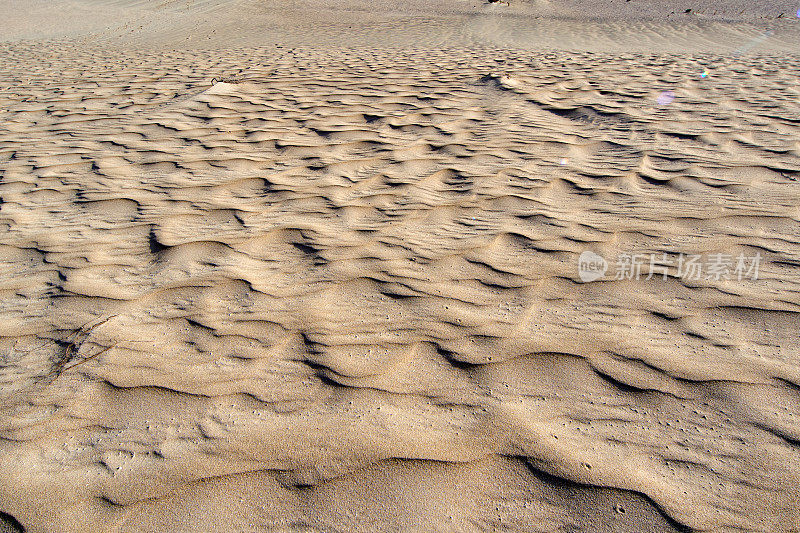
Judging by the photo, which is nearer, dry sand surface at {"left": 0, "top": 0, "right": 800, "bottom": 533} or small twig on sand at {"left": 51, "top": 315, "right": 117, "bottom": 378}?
dry sand surface at {"left": 0, "top": 0, "right": 800, "bottom": 533}

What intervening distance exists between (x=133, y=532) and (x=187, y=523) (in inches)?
4.5

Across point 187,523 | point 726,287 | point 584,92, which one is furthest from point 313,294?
point 584,92

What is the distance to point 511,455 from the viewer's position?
4.43 feet

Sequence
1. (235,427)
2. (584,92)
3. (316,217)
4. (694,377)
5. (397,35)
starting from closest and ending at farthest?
(235,427) → (694,377) → (316,217) → (584,92) → (397,35)

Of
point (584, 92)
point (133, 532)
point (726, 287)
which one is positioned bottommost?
point (133, 532)

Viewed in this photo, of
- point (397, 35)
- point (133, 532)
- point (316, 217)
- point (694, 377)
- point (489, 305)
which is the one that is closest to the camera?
point (133, 532)

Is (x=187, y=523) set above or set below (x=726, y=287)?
below

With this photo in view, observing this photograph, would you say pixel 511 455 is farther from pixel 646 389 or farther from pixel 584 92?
pixel 584 92

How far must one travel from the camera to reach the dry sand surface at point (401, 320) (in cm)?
128

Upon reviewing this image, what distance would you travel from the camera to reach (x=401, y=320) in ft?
6.21

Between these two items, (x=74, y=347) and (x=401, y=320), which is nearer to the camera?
(x=74, y=347)

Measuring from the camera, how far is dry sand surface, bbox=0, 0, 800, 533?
1.28 meters

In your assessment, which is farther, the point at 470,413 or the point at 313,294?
the point at 313,294

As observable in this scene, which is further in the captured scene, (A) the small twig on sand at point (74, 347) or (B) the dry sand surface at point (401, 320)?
(A) the small twig on sand at point (74, 347)
